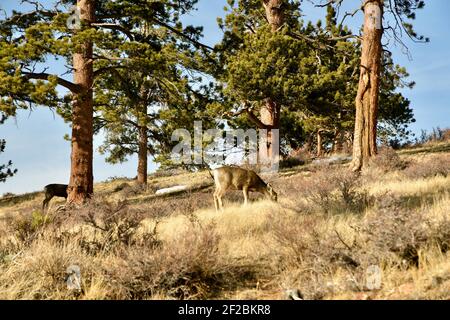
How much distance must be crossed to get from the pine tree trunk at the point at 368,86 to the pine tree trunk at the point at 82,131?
8.68 meters

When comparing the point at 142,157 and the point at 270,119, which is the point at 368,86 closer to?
the point at 270,119

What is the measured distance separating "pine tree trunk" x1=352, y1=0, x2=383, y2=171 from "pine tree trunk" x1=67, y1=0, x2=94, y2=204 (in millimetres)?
8676

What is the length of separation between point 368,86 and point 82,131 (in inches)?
367

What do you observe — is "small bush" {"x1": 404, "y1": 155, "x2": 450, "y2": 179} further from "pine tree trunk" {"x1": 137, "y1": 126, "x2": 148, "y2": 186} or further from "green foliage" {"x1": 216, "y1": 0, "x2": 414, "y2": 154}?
"pine tree trunk" {"x1": 137, "y1": 126, "x2": 148, "y2": 186}

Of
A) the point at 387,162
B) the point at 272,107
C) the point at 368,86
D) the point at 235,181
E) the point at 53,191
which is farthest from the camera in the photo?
the point at 272,107

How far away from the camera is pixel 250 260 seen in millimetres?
4984

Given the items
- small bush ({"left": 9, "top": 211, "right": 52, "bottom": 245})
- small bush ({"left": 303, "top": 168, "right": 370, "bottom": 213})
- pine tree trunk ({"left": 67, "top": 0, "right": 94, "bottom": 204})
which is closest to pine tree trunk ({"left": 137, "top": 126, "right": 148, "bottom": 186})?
pine tree trunk ({"left": 67, "top": 0, "right": 94, "bottom": 204})

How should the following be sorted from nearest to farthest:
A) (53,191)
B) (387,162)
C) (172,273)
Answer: (172,273) → (387,162) → (53,191)

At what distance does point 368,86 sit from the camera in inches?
537

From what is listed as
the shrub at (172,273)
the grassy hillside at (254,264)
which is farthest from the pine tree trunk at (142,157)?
the shrub at (172,273)

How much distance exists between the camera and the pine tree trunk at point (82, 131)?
14.3 metres

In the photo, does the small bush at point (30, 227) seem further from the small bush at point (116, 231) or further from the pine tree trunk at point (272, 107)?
the pine tree trunk at point (272, 107)

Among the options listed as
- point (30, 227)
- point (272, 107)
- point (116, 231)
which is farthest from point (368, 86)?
point (30, 227)

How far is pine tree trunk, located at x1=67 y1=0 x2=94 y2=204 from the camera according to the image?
1433 cm
